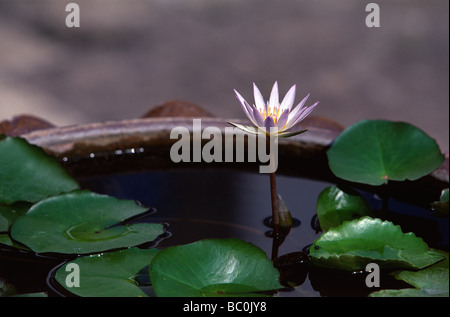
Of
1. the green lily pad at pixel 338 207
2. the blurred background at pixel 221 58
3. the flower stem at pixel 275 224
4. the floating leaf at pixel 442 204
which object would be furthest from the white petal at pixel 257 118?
the blurred background at pixel 221 58

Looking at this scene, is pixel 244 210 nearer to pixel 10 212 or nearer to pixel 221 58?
pixel 10 212

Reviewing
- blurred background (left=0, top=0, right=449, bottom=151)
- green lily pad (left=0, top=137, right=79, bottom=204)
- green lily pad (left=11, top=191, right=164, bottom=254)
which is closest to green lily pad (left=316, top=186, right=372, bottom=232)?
green lily pad (left=11, top=191, right=164, bottom=254)

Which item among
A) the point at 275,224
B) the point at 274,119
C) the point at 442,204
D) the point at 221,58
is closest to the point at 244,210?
the point at 275,224

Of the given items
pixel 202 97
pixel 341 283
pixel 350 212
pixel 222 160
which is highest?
pixel 202 97

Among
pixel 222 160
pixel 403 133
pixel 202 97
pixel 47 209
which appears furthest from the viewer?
pixel 202 97

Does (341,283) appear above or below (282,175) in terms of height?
below

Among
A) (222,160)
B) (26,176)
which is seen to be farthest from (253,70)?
(26,176)

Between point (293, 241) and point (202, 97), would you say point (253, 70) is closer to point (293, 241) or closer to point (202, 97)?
point (202, 97)
